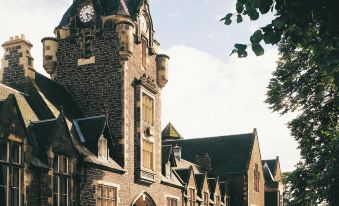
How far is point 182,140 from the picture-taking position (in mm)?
53969

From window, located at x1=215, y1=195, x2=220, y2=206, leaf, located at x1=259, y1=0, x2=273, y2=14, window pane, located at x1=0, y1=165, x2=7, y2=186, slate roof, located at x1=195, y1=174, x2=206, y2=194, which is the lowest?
window, located at x1=215, y1=195, x2=220, y2=206

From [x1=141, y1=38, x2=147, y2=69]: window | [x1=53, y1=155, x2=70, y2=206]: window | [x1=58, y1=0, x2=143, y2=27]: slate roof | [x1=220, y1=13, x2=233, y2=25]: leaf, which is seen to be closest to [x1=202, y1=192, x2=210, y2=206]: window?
[x1=141, y1=38, x2=147, y2=69]: window

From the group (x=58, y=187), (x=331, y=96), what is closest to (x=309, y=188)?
(x=331, y=96)

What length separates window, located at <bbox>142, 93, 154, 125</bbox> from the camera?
3001cm

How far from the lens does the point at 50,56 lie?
97.3 ft

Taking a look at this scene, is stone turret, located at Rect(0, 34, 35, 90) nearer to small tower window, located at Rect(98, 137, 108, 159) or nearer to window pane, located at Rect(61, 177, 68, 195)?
small tower window, located at Rect(98, 137, 108, 159)

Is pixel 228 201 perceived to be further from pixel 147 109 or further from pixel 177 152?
pixel 147 109

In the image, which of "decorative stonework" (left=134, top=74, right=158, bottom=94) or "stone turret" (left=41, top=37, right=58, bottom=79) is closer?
"decorative stonework" (left=134, top=74, right=158, bottom=94)

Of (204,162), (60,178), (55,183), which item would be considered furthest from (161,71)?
(204,162)

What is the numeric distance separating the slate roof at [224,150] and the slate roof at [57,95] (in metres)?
22.6

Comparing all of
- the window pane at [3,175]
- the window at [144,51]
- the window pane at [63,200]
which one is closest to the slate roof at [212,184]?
the window at [144,51]

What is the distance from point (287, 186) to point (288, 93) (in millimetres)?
4784

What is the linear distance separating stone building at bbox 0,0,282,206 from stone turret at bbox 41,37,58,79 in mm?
52

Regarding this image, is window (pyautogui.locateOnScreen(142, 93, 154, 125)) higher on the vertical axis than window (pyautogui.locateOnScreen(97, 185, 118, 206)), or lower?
higher
